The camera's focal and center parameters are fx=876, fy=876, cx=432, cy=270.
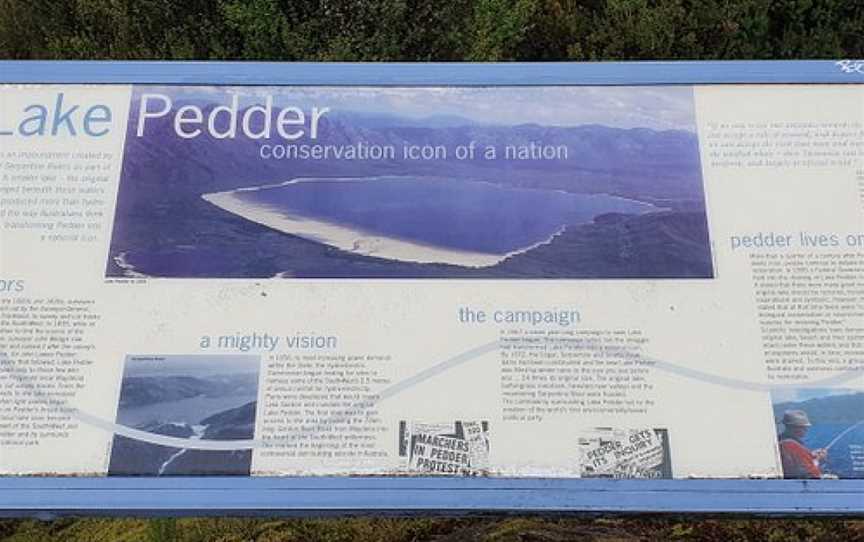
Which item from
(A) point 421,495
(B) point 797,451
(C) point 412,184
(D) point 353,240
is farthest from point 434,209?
(B) point 797,451

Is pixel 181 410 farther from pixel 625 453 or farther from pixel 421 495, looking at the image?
pixel 625 453

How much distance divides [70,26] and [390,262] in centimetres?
310

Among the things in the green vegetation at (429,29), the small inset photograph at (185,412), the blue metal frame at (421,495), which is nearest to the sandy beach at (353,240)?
the small inset photograph at (185,412)

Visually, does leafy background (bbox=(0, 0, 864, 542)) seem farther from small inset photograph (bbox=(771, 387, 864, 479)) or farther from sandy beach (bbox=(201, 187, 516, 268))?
small inset photograph (bbox=(771, 387, 864, 479))

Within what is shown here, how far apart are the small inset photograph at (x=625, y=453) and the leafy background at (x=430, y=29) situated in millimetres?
2546

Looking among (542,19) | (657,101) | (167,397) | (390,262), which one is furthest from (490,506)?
(542,19)

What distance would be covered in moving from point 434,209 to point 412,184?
120 mm

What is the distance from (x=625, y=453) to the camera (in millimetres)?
2516

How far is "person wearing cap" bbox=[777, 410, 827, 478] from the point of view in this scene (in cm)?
251

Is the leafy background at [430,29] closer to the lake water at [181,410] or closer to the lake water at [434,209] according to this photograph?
the lake water at [434,209]

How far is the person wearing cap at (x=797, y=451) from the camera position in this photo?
8.23ft

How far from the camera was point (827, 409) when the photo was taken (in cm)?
256

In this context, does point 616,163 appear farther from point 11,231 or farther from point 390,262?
point 11,231

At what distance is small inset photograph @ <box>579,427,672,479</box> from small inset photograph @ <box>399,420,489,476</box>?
0.29m
